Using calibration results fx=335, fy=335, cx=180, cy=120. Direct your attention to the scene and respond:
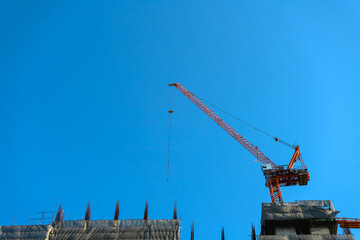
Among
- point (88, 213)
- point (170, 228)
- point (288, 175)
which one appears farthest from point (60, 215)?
point (288, 175)

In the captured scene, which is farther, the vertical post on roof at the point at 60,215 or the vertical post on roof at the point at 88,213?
the vertical post on roof at the point at 60,215

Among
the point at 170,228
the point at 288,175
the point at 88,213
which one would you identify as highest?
the point at 288,175

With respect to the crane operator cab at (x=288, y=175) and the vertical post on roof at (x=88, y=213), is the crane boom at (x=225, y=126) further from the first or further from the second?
the vertical post on roof at (x=88, y=213)

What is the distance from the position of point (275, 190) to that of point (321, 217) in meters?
35.7

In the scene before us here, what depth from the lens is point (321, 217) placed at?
56.2 meters

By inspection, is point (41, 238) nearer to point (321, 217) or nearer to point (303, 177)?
point (321, 217)

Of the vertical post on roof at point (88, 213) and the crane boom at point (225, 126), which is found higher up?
the crane boom at point (225, 126)

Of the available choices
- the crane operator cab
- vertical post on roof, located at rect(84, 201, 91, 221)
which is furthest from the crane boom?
vertical post on roof, located at rect(84, 201, 91, 221)

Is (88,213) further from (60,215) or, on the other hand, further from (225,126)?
(225,126)

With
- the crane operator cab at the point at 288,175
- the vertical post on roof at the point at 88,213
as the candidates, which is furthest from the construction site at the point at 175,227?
the crane operator cab at the point at 288,175

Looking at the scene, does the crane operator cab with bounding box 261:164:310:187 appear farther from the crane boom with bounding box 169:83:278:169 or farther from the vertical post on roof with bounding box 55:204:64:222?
the vertical post on roof with bounding box 55:204:64:222

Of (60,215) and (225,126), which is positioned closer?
(60,215)

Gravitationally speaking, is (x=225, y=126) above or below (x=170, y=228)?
above

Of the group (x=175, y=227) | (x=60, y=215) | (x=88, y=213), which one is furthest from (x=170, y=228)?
(x=60, y=215)
